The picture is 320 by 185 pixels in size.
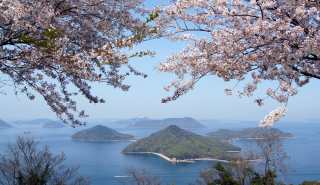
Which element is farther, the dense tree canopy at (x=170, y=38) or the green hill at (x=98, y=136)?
the green hill at (x=98, y=136)

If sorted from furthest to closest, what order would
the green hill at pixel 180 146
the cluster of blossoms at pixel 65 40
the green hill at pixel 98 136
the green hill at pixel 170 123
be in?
1. the green hill at pixel 170 123
2. the green hill at pixel 98 136
3. the green hill at pixel 180 146
4. the cluster of blossoms at pixel 65 40

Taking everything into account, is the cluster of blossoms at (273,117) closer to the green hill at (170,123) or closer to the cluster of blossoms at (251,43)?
the cluster of blossoms at (251,43)

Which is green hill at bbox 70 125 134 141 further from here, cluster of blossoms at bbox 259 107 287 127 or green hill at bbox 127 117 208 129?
cluster of blossoms at bbox 259 107 287 127

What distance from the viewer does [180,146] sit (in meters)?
62.2

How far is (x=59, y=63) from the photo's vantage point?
5.85ft

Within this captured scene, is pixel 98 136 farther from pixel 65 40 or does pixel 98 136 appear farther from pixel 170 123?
pixel 65 40

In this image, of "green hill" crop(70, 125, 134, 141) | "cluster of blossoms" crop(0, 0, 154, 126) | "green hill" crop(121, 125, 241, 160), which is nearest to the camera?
"cluster of blossoms" crop(0, 0, 154, 126)

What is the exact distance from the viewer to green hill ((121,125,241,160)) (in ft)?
181

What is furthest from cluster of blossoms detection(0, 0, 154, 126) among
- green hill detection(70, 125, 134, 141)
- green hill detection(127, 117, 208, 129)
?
green hill detection(127, 117, 208, 129)

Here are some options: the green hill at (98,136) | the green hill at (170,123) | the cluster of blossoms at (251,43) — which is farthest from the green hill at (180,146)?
the green hill at (170,123)

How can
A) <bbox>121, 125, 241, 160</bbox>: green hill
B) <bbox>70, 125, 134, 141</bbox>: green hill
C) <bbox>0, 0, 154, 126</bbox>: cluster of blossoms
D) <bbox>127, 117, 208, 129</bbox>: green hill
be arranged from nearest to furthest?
<bbox>0, 0, 154, 126</bbox>: cluster of blossoms → <bbox>121, 125, 241, 160</bbox>: green hill → <bbox>70, 125, 134, 141</bbox>: green hill → <bbox>127, 117, 208, 129</bbox>: green hill

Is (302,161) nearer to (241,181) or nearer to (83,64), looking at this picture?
(241,181)

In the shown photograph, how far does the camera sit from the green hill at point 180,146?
181 feet

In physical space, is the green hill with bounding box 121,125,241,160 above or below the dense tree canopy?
below
